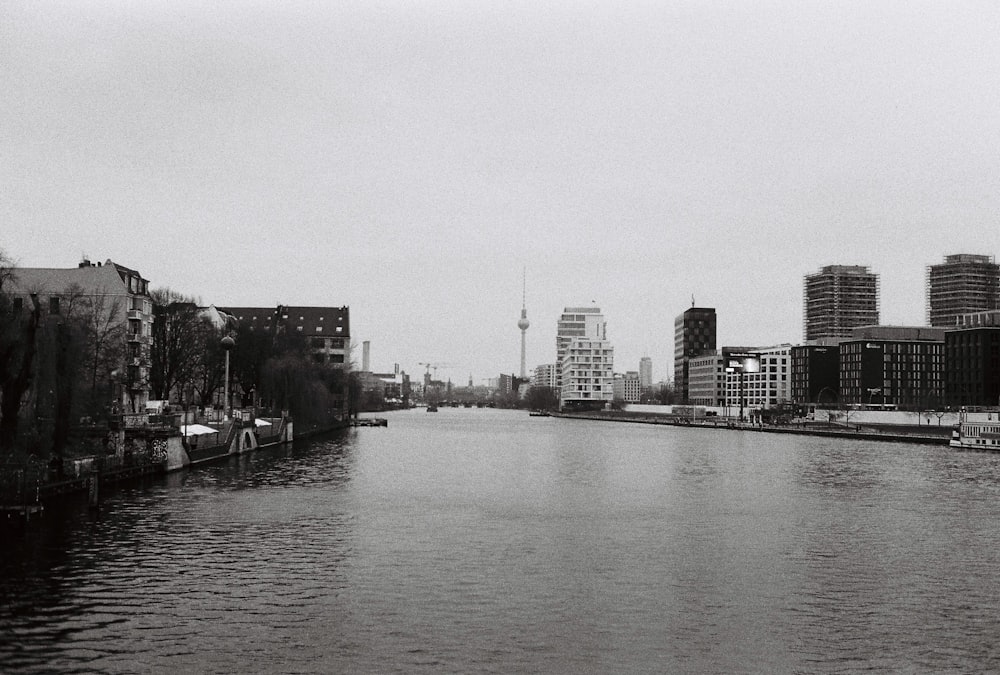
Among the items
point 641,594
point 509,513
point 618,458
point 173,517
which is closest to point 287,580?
point 641,594

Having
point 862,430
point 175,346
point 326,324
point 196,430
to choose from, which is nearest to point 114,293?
point 175,346

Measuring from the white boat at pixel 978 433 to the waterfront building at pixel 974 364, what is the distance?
2493 inches

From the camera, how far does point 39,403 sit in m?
43.5

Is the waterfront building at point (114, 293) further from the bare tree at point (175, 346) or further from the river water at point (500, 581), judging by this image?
the river water at point (500, 581)

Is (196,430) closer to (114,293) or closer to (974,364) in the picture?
(114,293)

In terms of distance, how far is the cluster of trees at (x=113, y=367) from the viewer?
4259 cm

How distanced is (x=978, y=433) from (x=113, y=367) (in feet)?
304

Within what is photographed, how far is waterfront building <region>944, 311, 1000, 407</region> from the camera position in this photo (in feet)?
588

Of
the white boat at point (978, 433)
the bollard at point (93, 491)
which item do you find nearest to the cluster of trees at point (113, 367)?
the bollard at point (93, 491)

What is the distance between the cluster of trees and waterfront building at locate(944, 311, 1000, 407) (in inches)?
4587

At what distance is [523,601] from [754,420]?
528 feet

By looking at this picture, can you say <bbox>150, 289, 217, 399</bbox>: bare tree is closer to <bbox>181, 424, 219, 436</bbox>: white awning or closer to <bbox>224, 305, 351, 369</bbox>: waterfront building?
<bbox>181, 424, 219, 436</bbox>: white awning

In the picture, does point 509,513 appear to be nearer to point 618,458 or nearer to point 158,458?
point 158,458

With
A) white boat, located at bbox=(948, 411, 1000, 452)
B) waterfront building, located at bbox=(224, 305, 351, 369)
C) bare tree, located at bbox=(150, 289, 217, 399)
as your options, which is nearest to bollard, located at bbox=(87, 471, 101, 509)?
bare tree, located at bbox=(150, 289, 217, 399)
